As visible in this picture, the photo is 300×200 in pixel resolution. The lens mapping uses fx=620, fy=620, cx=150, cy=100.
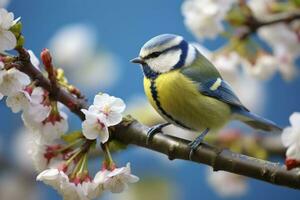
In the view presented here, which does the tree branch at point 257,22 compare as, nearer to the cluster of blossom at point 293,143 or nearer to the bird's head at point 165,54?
the bird's head at point 165,54

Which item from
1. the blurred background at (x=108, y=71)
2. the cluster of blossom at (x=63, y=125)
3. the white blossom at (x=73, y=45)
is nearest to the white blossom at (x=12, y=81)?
the cluster of blossom at (x=63, y=125)

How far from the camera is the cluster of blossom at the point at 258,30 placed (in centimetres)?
119

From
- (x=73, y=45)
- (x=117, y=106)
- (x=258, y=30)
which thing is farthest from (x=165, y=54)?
(x=73, y=45)

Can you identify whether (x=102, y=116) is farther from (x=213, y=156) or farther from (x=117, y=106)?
A: (x=213, y=156)

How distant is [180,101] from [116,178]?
20 centimetres

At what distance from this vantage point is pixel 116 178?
31.8 inches

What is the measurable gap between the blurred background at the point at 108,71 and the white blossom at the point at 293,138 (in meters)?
0.74

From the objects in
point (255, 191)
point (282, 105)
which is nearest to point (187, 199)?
point (255, 191)

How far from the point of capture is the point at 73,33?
2045 mm

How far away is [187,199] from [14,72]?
5.46 feet

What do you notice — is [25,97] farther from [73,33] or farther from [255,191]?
[255,191]

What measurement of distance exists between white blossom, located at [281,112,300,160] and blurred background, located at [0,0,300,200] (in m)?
0.74

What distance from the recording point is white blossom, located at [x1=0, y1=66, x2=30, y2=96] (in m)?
0.75

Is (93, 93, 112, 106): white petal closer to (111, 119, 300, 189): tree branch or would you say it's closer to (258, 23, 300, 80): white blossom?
(111, 119, 300, 189): tree branch
